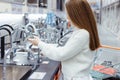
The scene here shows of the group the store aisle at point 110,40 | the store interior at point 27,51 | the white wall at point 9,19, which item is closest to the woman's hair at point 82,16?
the store interior at point 27,51

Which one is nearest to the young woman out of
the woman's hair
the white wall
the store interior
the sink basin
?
the woman's hair

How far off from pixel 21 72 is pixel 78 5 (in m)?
0.88

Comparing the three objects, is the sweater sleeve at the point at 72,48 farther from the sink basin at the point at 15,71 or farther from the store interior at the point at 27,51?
the sink basin at the point at 15,71

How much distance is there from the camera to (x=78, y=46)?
1.78 metres

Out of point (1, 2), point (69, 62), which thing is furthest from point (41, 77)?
point (1, 2)

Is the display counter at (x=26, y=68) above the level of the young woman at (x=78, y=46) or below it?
below

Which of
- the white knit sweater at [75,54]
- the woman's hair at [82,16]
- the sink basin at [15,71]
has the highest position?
the woman's hair at [82,16]

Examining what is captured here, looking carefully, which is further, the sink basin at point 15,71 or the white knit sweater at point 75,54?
the sink basin at point 15,71

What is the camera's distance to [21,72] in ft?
7.85

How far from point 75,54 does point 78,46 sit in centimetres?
6

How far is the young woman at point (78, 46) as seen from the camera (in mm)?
1782

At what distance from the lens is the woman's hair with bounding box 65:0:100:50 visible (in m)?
1.79

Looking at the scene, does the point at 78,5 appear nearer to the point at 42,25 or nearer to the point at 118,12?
the point at 42,25

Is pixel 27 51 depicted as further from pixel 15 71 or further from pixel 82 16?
pixel 82 16
